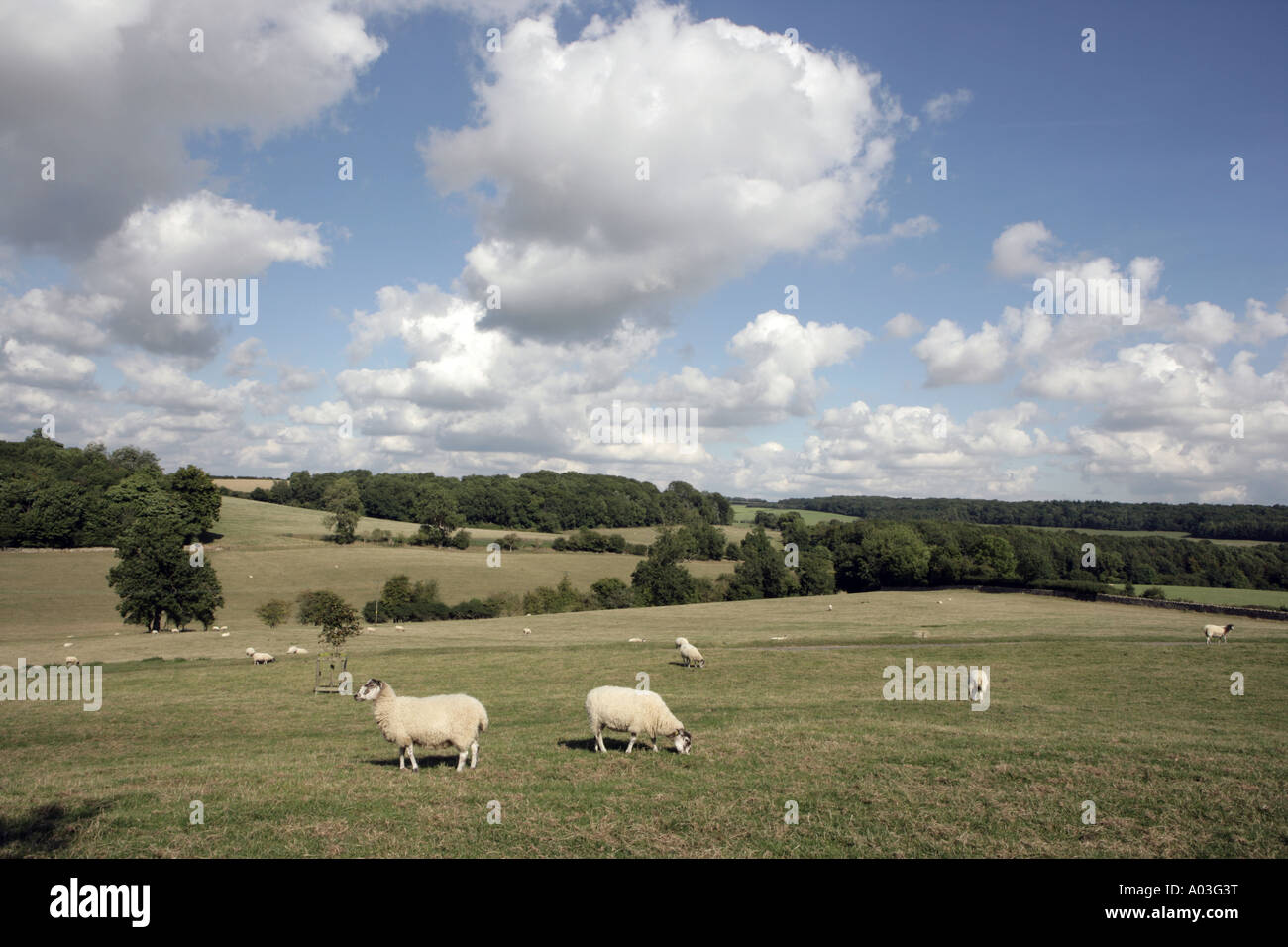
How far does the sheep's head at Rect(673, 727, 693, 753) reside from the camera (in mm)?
15281

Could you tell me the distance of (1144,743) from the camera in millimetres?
15898

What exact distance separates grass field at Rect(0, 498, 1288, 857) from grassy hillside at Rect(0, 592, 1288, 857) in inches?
2.9

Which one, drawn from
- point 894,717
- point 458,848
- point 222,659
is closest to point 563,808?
point 458,848

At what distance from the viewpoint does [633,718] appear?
15602mm

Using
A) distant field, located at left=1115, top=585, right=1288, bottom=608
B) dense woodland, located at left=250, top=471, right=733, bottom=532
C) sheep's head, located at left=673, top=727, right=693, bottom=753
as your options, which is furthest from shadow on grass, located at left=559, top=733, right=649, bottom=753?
dense woodland, located at left=250, top=471, right=733, bottom=532

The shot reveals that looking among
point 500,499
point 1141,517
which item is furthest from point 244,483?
point 1141,517

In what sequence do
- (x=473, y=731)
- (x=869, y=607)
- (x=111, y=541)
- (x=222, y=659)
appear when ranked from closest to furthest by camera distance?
(x=473, y=731), (x=222, y=659), (x=869, y=607), (x=111, y=541)

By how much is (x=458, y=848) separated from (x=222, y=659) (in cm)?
4304

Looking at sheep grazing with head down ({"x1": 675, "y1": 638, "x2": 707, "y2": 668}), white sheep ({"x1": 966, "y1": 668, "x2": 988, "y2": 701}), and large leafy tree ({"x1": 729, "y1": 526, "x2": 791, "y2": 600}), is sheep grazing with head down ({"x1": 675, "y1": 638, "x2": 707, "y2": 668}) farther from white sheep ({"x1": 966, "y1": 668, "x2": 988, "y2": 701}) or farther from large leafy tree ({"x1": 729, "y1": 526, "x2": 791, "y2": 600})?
large leafy tree ({"x1": 729, "y1": 526, "x2": 791, "y2": 600})

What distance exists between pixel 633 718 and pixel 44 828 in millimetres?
10177

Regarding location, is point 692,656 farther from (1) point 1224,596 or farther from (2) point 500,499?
(2) point 500,499

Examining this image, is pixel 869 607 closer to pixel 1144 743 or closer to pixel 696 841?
pixel 1144 743

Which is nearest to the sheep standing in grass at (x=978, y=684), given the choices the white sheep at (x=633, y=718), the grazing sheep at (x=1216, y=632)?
the white sheep at (x=633, y=718)
